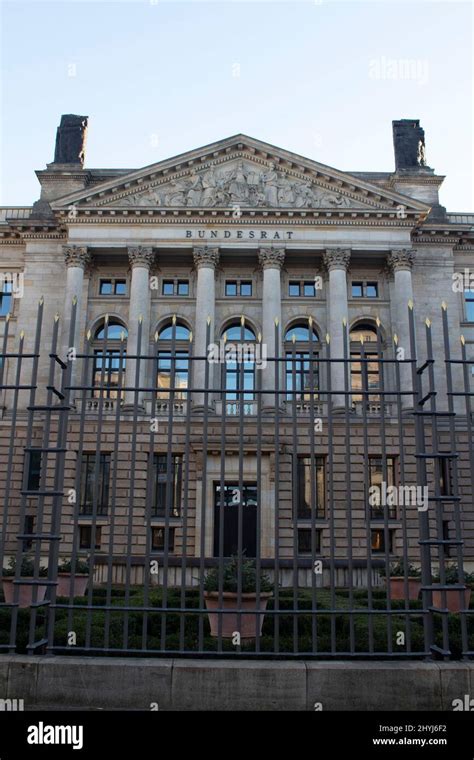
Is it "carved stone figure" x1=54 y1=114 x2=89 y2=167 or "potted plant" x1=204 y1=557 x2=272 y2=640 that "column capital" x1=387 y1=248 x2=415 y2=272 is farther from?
"potted plant" x1=204 y1=557 x2=272 y2=640

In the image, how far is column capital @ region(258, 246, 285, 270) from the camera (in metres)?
39.2

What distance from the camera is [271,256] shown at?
39156 mm

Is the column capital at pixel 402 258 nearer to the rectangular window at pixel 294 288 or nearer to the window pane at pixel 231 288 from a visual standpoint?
the rectangular window at pixel 294 288

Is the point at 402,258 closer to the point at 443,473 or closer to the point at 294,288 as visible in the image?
the point at 294,288

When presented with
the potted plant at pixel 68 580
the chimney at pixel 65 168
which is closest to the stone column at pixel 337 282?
the chimney at pixel 65 168

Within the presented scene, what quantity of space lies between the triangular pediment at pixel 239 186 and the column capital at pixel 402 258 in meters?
2.45

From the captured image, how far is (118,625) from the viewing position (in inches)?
417

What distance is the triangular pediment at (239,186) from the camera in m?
39.3

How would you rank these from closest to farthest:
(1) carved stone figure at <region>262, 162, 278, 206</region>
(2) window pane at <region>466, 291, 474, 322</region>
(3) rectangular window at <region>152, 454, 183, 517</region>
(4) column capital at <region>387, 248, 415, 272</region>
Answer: (3) rectangular window at <region>152, 454, 183, 517</region>
(4) column capital at <region>387, 248, 415, 272</region>
(1) carved stone figure at <region>262, 162, 278, 206</region>
(2) window pane at <region>466, 291, 474, 322</region>

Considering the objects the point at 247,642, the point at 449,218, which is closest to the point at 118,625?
the point at 247,642

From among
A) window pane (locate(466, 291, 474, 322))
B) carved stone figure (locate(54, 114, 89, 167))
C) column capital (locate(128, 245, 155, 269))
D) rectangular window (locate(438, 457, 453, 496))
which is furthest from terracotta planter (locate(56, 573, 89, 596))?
carved stone figure (locate(54, 114, 89, 167))

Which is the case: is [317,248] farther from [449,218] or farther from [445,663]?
[445,663]
